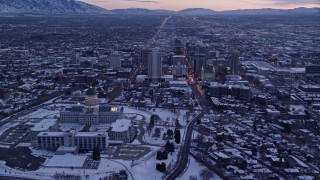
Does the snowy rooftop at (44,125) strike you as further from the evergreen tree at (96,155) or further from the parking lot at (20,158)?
the evergreen tree at (96,155)

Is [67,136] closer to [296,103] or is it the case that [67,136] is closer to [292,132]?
[292,132]

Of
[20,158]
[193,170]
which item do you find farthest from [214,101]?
[20,158]

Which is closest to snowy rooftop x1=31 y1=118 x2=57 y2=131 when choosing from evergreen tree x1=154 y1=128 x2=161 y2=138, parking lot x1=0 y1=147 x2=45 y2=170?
parking lot x1=0 y1=147 x2=45 y2=170

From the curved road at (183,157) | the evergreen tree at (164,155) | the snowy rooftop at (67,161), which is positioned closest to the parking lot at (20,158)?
the snowy rooftop at (67,161)

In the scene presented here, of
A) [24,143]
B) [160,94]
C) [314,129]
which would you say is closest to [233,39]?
[160,94]

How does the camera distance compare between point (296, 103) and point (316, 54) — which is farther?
point (316, 54)

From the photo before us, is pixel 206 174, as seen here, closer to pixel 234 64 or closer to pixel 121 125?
pixel 121 125
